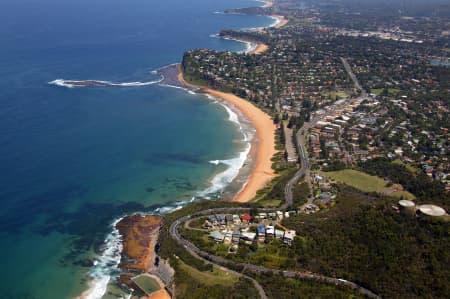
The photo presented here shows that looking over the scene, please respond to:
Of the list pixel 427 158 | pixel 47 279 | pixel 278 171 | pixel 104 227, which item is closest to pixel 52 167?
pixel 104 227

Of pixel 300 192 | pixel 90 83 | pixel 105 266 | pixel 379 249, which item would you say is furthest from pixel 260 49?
pixel 105 266

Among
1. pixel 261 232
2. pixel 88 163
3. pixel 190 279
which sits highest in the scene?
pixel 261 232

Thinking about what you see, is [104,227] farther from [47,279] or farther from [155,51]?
[155,51]

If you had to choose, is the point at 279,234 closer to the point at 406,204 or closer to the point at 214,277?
the point at 214,277

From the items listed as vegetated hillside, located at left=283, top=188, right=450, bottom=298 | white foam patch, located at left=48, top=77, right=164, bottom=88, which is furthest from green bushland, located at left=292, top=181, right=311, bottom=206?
white foam patch, located at left=48, top=77, right=164, bottom=88

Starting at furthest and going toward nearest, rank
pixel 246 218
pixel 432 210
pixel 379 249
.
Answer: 1. pixel 246 218
2. pixel 432 210
3. pixel 379 249

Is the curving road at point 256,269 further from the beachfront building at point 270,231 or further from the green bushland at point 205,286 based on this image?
the beachfront building at point 270,231
